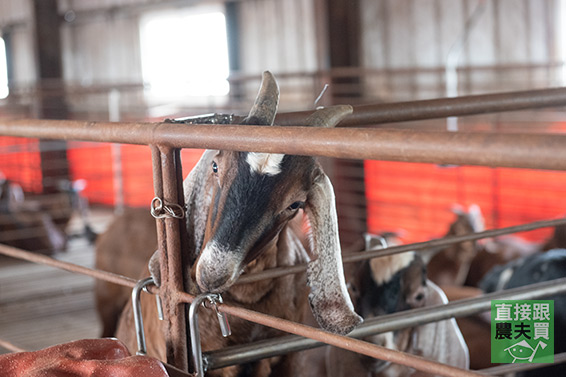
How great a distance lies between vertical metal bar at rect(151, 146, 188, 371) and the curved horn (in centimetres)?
21

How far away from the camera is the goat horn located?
1.35 m

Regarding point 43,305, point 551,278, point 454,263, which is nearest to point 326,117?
point 551,278

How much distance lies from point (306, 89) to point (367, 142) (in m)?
7.43

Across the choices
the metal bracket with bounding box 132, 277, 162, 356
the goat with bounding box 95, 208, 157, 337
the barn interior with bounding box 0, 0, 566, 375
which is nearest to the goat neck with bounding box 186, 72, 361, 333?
the metal bracket with bounding box 132, 277, 162, 356

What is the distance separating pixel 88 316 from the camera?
4922 millimetres

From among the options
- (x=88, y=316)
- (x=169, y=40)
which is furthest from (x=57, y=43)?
(x=88, y=316)

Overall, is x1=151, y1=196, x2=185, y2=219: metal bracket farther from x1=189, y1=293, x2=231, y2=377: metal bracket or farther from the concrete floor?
the concrete floor

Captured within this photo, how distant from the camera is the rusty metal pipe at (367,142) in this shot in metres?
0.78

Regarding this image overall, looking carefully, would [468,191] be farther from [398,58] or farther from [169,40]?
[169,40]

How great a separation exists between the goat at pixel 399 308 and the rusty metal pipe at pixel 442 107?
2.49 feet

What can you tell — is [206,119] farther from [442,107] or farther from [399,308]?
[399,308]

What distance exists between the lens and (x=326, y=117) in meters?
1.37

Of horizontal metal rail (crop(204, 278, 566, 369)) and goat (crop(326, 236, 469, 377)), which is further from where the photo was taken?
goat (crop(326, 236, 469, 377))

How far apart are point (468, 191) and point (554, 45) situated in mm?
1622
